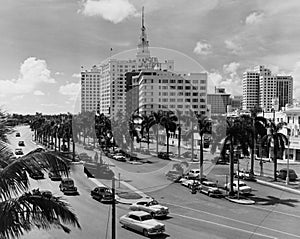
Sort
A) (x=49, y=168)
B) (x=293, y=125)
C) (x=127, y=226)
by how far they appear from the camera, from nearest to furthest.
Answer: (x=49, y=168), (x=127, y=226), (x=293, y=125)

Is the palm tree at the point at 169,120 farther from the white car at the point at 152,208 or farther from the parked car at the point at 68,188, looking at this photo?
the white car at the point at 152,208

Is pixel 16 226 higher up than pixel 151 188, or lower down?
higher up

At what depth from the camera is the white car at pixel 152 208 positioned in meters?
19.2

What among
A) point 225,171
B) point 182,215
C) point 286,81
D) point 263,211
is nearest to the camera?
point 182,215

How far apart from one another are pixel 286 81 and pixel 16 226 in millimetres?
148772

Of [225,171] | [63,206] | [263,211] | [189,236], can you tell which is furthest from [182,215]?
[225,171]

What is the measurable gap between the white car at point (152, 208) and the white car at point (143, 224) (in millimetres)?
1649

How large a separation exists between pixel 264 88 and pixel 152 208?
136 m

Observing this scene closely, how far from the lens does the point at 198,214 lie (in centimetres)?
2028

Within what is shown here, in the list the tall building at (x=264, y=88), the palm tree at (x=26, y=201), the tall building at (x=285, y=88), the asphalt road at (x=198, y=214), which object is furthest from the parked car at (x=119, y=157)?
the tall building at (x=285, y=88)

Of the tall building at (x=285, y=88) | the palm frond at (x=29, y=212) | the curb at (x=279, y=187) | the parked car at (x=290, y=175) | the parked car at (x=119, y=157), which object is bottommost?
the curb at (x=279, y=187)

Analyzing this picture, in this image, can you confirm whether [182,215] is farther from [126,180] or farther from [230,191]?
[126,180]

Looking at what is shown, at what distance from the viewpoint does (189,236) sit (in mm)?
16328

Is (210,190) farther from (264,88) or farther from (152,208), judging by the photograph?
(264,88)
